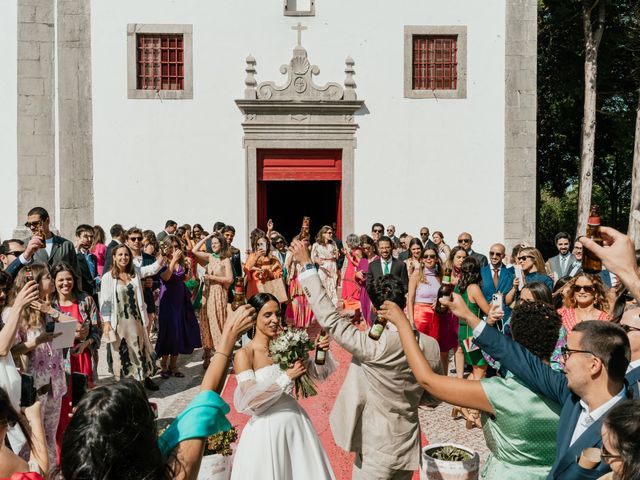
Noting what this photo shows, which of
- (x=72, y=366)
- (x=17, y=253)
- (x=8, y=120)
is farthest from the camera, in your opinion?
(x=8, y=120)

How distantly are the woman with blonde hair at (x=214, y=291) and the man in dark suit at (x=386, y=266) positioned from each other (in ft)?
7.45

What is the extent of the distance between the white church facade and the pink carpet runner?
261 inches

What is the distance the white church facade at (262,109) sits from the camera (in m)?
15.4

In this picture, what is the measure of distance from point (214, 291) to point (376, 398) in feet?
18.9

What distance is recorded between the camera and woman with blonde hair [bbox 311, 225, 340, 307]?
1270 centimetres

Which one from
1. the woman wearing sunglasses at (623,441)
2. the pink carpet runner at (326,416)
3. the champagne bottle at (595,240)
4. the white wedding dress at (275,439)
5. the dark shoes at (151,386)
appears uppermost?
the champagne bottle at (595,240)

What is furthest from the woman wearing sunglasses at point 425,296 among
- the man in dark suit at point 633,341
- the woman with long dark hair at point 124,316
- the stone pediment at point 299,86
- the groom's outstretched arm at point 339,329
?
the stone pediment at point 299,86

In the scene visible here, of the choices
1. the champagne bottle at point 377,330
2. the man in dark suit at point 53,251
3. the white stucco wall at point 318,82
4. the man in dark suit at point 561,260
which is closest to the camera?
the champagne bottle at point 377,330

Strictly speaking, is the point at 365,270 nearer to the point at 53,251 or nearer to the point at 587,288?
the point at 53,251

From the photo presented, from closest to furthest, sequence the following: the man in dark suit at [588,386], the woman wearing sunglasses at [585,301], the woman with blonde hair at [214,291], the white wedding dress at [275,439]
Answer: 1. the man in dark suit at [588,386]
2. the white wedding dress at [275,439]
3. the woman wearing sunglasses at [585,301]
4. the woman with blonde hair at [214,291]

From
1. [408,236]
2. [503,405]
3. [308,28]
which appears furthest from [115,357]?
[308,28]

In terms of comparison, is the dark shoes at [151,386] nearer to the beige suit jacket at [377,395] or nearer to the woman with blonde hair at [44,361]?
the woman with blonde hair at [44,361]

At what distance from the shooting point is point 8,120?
1546 cm

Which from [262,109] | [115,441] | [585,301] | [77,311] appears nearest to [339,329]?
[115,441]
